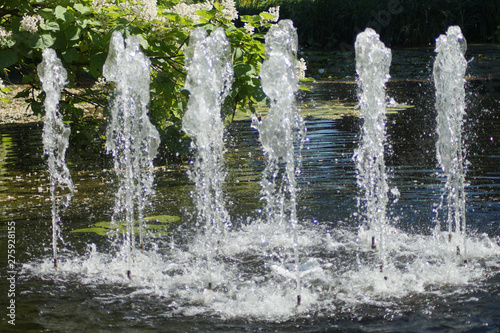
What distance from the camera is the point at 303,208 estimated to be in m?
5.39

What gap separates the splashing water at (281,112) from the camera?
13.7ft

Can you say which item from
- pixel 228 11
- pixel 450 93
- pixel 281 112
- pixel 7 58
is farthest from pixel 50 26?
pixel 450 93

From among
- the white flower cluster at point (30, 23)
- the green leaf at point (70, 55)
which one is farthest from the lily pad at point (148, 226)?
the white flower cluster at point (30, 23)

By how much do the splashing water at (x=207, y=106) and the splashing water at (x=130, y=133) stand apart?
42cm

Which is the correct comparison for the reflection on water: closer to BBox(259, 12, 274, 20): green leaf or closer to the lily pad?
the lily pad

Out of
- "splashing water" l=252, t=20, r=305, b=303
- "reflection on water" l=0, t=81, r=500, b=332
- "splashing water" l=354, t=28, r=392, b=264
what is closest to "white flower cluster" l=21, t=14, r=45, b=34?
"reflection on water" l=0, t=81, r=500, b=332

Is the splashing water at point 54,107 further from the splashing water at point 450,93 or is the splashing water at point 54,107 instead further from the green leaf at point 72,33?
the splashing water at point 450,93

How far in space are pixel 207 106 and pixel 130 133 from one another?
3.04 m

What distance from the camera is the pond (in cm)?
333

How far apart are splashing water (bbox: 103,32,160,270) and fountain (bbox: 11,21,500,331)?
0.02 m

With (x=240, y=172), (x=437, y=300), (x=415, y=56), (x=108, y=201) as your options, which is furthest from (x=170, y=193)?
(x=415, y=56)

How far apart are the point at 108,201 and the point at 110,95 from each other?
1.15 m

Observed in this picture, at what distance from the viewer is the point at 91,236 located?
191 inches

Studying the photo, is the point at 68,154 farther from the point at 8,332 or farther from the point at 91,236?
the point at 8,332
